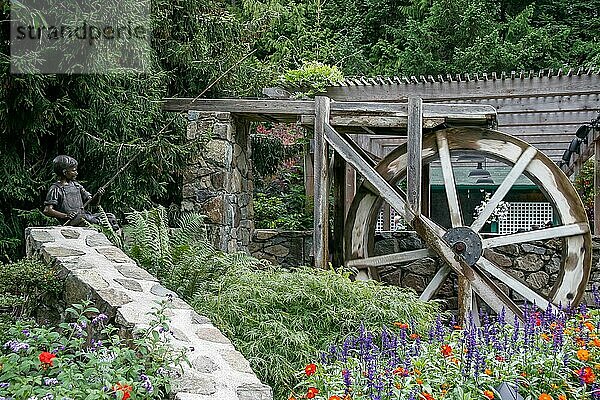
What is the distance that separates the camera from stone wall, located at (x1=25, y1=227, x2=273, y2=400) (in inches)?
126

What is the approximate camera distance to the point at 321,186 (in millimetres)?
6711

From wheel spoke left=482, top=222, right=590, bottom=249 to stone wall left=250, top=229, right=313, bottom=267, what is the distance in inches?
79.6

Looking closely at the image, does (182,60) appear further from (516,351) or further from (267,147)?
(516,351)

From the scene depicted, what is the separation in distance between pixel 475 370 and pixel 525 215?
9930 mm

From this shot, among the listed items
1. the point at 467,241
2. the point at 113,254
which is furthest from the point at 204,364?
the point at 467,241

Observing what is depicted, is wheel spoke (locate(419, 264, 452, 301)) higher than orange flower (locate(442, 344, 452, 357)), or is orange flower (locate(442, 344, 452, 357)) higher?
orange flower (locate(442, 344, 452, 357))

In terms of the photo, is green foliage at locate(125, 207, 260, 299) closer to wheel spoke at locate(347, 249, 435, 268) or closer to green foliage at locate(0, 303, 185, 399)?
wheel spoke at locate(347, 249, 435, 268)

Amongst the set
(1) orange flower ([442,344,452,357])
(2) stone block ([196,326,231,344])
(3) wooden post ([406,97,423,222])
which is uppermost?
(3) wooden post ([406,97,423,222])

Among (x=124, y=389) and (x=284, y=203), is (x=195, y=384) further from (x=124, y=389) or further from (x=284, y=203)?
(x=284, y=203)

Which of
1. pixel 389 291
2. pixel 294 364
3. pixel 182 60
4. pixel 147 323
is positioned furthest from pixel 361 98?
pixel 147 323

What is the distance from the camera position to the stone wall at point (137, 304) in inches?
126

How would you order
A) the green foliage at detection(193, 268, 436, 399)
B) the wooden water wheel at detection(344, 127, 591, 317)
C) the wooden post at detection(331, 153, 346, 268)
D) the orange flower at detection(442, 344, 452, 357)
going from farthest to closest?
1. the wooden post at detection(331, 153, 346, 268)
2. the wooden water wheel at detection(344, 127, 591, 317)
3. the green foliage at detection(193, 268, 436, 399)
4. the orange flower at detection(442, 344, 452, 357)

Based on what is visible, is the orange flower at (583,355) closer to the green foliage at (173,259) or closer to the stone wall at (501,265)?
the green foliage at (173,259)

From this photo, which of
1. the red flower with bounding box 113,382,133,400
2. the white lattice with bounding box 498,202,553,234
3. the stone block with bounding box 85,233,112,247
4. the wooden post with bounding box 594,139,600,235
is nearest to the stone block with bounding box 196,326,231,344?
the red flower with bounding box 113,382,133,400
